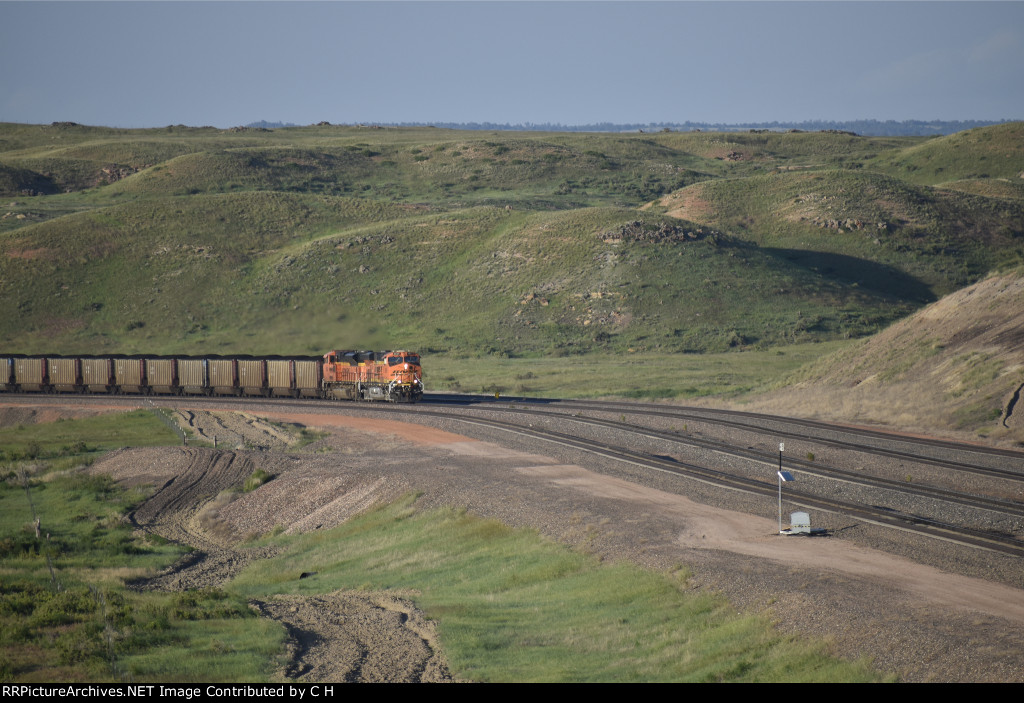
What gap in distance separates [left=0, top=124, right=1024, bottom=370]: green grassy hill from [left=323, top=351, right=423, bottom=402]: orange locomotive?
515 inches

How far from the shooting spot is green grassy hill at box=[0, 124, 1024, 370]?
83.1 meters

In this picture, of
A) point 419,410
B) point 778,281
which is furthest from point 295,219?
point 419,410

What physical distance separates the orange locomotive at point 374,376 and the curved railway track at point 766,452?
5.33 ft

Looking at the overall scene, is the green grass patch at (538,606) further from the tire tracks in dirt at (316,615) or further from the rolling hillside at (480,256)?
the rolling hillside at (480,256)

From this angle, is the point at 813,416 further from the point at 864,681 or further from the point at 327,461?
the point at 864,681

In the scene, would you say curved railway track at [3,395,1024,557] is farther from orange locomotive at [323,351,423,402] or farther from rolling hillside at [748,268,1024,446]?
rolling hillside at [748,268,1024,446]

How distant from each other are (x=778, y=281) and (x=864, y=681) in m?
78.0

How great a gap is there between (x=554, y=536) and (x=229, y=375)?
135 feet

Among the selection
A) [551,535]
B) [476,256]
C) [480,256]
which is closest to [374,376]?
[551,535]

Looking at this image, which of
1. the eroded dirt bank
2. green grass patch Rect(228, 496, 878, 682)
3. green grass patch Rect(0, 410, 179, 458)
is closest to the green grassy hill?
green grass patch Rect(0, 410, 179, 458)

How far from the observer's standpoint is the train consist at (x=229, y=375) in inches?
2151

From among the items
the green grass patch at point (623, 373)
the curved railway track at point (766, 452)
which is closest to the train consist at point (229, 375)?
the curved railway track at point (766, 452)

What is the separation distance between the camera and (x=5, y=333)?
88062 millimetres

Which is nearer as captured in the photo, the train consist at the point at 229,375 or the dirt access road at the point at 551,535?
the dirt access road at the point at 551,535
